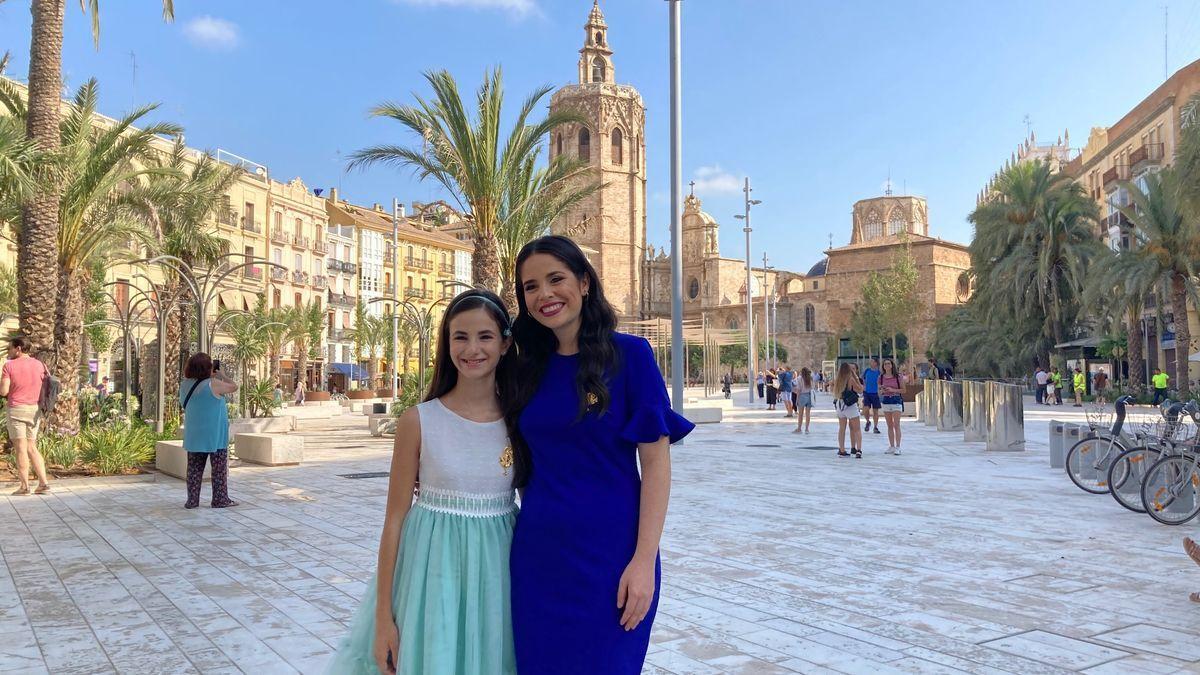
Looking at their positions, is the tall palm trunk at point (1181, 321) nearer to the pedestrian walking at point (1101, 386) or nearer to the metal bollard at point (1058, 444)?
the pedestrian walking at point (1101, 386)

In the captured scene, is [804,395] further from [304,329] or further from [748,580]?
[304,329]

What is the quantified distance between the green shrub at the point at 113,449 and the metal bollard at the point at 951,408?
1486 cm

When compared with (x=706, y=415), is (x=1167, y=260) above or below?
above

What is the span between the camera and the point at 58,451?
11.4m

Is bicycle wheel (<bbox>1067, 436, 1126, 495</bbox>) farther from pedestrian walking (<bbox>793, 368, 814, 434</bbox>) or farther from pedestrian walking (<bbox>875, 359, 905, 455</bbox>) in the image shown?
pedestrian walking (<bbox>793, 368, 814, 434</bbox>)

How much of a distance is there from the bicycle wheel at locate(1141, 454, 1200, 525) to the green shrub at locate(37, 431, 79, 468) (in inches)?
456

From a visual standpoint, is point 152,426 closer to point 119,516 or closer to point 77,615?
point 119,516

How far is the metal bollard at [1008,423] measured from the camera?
45.0ft

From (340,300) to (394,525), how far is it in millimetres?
55613

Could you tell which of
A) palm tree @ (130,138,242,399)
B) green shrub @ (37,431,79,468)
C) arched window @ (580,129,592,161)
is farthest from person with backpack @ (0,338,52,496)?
arched window @ (580,129,592,161)

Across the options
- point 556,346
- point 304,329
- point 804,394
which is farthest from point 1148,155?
point 556,346

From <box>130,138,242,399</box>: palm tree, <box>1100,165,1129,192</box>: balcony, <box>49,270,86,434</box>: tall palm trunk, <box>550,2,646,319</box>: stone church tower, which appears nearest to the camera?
<box>49,270,86,434</box>: tall palm trunk

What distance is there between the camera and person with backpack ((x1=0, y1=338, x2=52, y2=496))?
8.81 meters

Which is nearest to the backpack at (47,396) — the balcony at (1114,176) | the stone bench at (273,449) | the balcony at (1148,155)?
the stone bench at (273,449)
